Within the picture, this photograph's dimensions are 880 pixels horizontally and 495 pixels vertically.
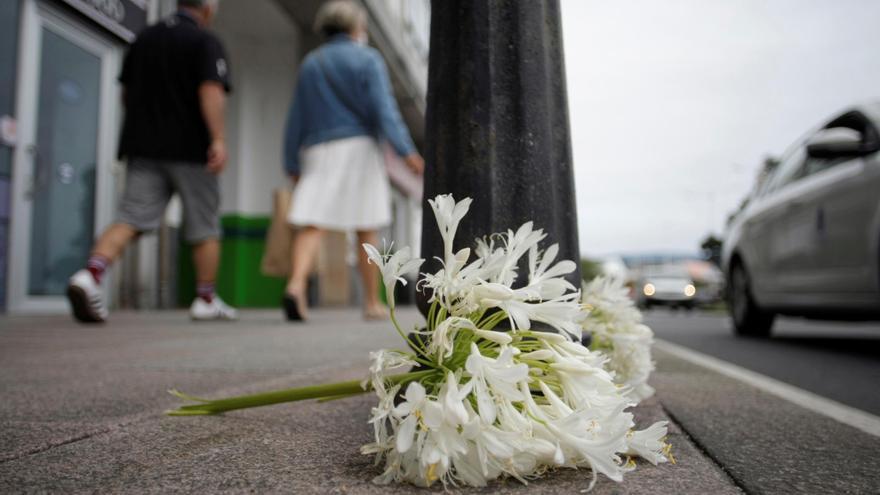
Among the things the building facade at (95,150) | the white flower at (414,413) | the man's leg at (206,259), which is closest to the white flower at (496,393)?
the white flower at (414,413)

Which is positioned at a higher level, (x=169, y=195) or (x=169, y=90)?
(x=169, y=90)

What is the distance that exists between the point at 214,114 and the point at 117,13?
311 cm

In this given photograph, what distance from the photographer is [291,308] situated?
5.22 meters

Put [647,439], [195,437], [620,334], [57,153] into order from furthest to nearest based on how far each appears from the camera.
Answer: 1. [57,153]
2. [620,334]
3. [195,437]
4. [647,439]

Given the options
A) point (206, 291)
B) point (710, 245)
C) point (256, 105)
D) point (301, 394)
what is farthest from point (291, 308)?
point (710, 245)

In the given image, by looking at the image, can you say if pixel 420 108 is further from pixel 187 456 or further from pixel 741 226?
pixel 187 456

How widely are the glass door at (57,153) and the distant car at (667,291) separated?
59.0 feet

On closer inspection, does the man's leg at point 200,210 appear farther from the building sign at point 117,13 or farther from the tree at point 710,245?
the tree at point 710,245

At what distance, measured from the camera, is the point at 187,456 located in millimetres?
1143

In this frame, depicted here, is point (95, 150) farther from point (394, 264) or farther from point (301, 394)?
point (394, 264)

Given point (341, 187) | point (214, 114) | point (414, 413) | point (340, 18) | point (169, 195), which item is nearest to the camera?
point (414, 413)

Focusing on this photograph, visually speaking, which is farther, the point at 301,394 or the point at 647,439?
the point at 301,394

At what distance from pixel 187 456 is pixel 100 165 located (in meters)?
6.77

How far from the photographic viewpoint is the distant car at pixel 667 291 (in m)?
22.1
